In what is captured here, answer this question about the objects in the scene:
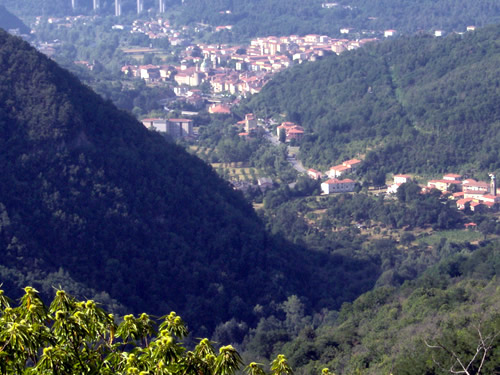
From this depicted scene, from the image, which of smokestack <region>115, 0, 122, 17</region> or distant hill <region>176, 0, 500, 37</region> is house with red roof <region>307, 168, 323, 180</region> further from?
smokestack <region>115, 0, 122, 17</region>

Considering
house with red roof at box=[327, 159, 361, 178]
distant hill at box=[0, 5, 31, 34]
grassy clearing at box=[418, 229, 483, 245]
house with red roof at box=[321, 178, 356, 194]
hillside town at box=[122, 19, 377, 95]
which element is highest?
distant hill at box=[0, 5, 31, 34]

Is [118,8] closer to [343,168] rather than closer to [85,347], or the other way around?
[343,168]

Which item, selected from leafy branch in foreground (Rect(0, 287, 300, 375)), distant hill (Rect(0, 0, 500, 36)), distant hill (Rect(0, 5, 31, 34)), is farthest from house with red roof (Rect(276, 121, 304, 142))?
distant hill (Rect(0, 5, 31, 34))

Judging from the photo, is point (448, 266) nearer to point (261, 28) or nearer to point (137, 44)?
point (137, 44)

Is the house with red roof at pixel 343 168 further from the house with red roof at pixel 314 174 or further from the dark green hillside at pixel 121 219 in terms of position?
the dark green hillside at pixel 121 219

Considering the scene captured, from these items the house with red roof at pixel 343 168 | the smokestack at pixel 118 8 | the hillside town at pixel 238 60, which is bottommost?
the house with red roof at pixel 343 168

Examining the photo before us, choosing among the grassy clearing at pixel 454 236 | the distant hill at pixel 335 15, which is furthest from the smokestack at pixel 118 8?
the grassy clearing at pixel 454 236
